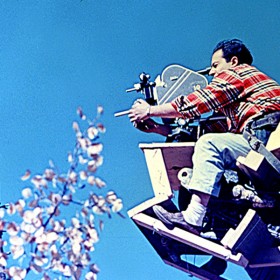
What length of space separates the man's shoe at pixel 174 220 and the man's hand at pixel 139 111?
33cm

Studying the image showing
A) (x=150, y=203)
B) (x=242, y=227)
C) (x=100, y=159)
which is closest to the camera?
(x=100, y=159)

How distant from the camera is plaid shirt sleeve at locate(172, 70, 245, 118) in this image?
5.51 ft

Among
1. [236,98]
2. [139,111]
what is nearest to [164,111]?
[139,111]

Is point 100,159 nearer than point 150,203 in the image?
Yes

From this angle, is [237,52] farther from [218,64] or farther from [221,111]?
[221,111]

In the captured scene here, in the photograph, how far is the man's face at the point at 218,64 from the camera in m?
1.84

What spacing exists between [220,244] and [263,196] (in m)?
0.19

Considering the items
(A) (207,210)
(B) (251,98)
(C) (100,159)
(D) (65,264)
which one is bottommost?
(D) (65,264)

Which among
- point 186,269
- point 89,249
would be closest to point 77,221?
point 89,249

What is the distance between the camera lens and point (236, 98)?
1678 millimetres

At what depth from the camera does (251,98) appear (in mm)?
Answer: 1667

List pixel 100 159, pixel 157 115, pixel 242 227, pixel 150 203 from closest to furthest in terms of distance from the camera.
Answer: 1. pixel 100 159
2. pixel 242 227
3. pixel 150 203
4. pixel 157 115

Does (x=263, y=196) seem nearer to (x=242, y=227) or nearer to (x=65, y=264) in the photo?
(x=242, y=227)

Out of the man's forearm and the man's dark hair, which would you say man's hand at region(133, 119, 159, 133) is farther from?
the man's dark hair
